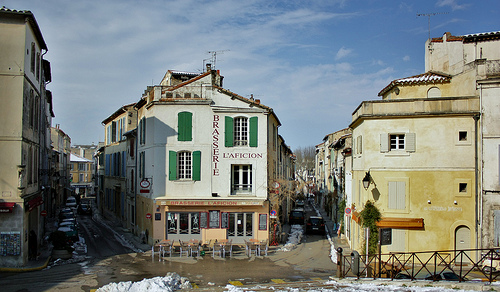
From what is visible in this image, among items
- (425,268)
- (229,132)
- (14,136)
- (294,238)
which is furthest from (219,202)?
(425,268)

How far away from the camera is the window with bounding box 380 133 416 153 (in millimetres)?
19859

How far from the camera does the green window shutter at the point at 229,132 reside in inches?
955

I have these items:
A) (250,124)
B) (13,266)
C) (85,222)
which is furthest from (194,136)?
(85,222)

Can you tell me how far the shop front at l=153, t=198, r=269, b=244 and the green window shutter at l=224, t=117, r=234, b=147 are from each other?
11.9 ft

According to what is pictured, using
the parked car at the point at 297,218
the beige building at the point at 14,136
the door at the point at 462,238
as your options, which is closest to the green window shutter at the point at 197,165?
the beige building at the point at 14,136

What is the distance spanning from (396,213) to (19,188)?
17.4 meters

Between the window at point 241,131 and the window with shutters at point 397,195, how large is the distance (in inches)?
322

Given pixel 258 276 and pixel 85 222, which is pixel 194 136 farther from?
pixel 85 222

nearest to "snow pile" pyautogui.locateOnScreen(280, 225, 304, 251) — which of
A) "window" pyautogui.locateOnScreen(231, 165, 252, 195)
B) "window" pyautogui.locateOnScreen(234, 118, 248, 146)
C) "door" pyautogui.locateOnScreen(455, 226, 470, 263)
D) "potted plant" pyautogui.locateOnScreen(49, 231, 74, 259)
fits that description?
"window" pyautogui.locateOnScreen(231, 165, 252, 195)

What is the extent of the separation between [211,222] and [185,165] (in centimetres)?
369

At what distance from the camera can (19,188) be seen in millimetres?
18062

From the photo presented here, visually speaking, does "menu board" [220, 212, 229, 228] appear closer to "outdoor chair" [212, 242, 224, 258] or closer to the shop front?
the shop front

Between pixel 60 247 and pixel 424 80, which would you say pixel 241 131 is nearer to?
pixel 424 80

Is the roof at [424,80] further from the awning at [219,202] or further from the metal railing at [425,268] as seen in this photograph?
the awning at [219,202]
